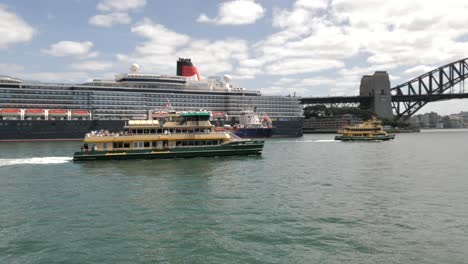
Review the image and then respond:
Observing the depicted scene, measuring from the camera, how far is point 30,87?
9050 centimetres

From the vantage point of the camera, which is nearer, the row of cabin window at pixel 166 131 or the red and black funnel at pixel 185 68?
the row of cabin window at pixel 166 131

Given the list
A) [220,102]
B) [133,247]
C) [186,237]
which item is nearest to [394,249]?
[186,237]

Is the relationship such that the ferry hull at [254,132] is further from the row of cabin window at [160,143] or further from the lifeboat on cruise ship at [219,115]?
the row of cabin window at [160,143]

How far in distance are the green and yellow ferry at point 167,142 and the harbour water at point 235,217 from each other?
9.98 m

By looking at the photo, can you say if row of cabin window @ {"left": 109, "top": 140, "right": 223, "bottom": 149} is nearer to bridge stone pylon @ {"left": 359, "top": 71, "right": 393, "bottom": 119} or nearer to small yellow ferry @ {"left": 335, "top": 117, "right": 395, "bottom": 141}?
small yellow ferry @ {"left": 335, "top": 117, "right": 395, "bottom": 141}

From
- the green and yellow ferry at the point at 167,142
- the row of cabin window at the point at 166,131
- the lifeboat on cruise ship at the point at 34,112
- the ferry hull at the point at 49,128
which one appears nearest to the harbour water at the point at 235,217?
the green and yellow ferry at the point at 167,142

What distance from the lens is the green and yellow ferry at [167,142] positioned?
39.1 meters

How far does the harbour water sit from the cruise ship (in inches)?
1906

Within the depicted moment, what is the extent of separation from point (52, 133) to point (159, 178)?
220 ft

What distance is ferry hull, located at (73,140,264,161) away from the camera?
3847cm

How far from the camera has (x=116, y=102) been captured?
9862 cm

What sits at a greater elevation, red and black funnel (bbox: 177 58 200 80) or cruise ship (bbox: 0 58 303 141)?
red and black funnel (bbox: 177 58 200 80)

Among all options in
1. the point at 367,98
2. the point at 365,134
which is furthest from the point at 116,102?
the point at 367,98

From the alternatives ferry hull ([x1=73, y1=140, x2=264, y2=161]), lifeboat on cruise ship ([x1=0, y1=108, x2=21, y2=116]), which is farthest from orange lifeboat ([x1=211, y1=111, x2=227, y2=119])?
ferry hull ([x1=73, y1=140, x2=264, y2=161])
